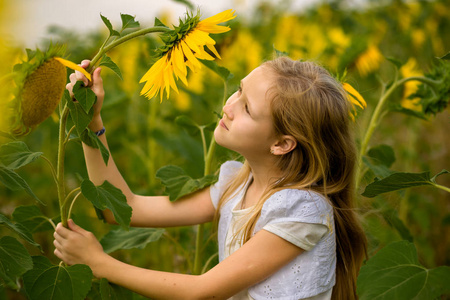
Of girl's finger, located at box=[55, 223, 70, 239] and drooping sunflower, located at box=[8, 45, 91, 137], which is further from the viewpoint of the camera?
girl's finger, located at box=[55, 223, 70, 239]

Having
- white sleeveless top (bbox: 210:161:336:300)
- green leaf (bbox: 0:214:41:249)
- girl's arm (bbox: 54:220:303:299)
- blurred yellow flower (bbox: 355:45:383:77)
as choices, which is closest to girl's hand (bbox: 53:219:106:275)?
girl's arm (bbox: 54:220:303:299)

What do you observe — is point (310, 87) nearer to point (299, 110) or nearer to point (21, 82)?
point (299, 110)

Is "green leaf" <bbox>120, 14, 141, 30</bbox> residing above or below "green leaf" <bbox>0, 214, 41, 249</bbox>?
above

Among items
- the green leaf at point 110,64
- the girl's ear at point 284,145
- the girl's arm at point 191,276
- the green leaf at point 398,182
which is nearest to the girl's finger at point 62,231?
the girl's arm at point 191,276

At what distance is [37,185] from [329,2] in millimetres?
2329

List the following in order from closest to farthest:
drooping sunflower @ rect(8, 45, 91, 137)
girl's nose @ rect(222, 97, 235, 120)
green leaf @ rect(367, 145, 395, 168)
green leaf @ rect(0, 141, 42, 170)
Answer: drooping sunflower @ rect(8, 45, 91, 137) → green leaf @ rect(0, 141, 42, 170) → girl's nose @ rect(222, 97, 235, 120) → green leaf @ rect(367, 145, 395, 168)

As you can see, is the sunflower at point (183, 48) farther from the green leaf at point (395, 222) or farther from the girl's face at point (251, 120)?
Answer: the green leaf at point (395, 222)

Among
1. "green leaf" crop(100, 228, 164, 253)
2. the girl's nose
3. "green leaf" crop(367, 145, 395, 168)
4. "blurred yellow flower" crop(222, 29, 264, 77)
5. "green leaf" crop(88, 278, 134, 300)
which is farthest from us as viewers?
"blurred yellow flower" crop(222, 29, 264, 77)

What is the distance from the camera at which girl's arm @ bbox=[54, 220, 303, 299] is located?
986 millimetres

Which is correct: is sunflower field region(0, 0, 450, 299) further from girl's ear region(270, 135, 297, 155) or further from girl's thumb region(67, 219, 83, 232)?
girl's ear region(270, 135, 297, 155)

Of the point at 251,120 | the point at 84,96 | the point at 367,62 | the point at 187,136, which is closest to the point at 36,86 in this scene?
the point at 84,96

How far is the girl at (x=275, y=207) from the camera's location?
1.00 m

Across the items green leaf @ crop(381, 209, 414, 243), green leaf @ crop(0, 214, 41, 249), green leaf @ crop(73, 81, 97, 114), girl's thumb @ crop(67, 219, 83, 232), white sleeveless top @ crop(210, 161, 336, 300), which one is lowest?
green leaf @ crop(381, 209, 414, 243)

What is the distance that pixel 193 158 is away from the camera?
169 centimetres
